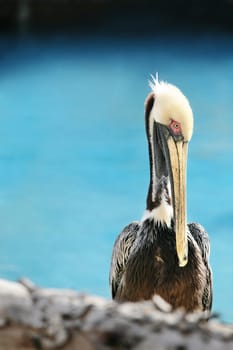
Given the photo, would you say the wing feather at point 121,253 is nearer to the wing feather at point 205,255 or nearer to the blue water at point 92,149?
the wing feather at point 205,255

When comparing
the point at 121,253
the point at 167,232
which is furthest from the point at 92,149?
the point at 167,232

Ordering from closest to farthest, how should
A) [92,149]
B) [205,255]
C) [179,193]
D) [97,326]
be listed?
[97,326] → [179,193] → [205,255] → [92,149]

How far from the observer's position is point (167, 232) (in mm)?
2562

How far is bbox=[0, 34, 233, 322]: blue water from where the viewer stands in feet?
13.1

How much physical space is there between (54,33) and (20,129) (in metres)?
2.44

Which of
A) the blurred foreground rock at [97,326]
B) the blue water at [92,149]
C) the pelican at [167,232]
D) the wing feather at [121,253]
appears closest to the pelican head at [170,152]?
the pelican at [167,232]

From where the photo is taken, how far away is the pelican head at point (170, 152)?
2.47m

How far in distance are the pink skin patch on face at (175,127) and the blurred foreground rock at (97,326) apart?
190cm

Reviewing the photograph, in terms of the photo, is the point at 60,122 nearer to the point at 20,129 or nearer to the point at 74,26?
the point at 20,129

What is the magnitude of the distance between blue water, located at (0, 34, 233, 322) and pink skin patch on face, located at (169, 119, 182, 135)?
2.69ft

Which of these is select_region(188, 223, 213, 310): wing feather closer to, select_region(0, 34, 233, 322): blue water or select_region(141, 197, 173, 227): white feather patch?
select_region(141, 197, 173, 227): white feather patch

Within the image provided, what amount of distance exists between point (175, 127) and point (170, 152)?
0.23 feet

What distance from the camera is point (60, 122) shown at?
580 cm

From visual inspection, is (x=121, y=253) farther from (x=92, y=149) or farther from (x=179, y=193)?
(x=92, y=149)
